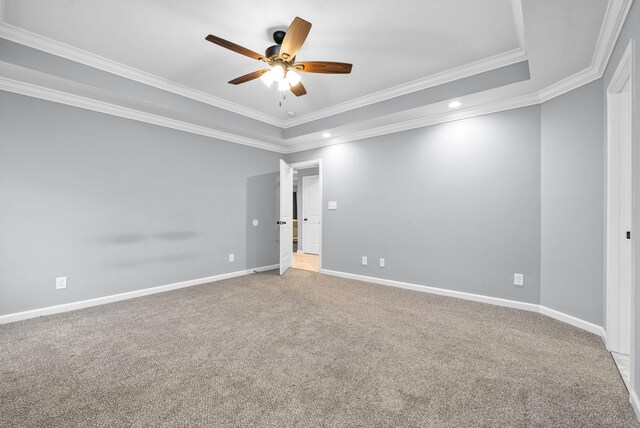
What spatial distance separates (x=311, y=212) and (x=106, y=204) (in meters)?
4.59

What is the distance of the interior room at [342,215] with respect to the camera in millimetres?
1748

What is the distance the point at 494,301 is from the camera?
3.38 m

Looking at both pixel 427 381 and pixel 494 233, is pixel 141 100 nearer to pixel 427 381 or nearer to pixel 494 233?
pixel 427 381

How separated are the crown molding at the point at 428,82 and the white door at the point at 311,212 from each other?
2.74 meters

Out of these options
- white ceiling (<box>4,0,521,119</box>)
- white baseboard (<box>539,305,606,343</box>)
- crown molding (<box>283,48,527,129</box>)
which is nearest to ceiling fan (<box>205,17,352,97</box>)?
white ceiling (<box>4,0,521,119</box>)

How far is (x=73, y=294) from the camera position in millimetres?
3203

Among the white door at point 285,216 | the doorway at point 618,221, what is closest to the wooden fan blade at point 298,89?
the white door at point 285,216

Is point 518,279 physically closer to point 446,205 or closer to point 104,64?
point 446,205

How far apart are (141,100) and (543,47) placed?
406 cm

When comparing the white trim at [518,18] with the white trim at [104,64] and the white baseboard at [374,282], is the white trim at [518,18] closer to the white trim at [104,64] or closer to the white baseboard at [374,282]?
Result: the white baseboard at [374,282]

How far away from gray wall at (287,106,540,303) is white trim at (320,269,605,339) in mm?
70

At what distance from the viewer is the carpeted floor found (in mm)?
1537

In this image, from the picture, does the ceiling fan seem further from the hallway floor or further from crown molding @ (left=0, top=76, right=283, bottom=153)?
the hallway floor

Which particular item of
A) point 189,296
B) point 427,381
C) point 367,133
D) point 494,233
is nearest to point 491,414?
point 427,381
